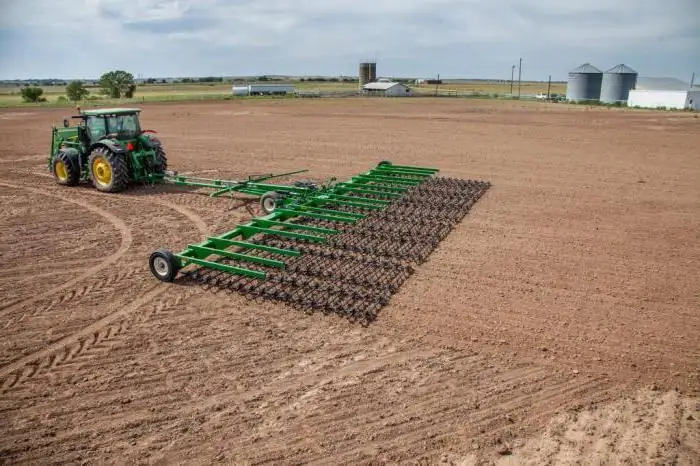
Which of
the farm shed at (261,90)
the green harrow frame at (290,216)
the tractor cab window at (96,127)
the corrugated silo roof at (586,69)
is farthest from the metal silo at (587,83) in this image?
the tractor cab window at (96,127)

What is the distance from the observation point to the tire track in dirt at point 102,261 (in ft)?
22.7

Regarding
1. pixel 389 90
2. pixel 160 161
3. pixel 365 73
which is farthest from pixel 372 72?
pixel 160 161

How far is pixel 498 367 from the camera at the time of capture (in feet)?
17.1

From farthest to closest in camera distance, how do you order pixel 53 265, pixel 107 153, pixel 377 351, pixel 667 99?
pixel 667 99 → pixel 107 153 → pixel 53 265 → pixel 377 351

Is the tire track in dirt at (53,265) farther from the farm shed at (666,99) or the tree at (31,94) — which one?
the tree at (31,94)

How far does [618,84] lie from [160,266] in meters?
62.2

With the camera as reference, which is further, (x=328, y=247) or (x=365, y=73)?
(x=365, y=73)

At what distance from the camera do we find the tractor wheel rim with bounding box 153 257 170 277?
743cm

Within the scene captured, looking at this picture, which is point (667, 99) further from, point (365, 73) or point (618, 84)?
point (365, 73)

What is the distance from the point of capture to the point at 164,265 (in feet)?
24.4

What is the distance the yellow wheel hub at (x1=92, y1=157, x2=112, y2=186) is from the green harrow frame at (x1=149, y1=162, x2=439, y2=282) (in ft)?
5.01

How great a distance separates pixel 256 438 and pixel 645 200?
11.1 m

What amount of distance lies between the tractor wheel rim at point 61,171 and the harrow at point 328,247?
4639mm

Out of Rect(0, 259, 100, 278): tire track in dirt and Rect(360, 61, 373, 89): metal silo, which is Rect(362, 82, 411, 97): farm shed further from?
Rect(0, 259, 100, 278): tire track in dirt
